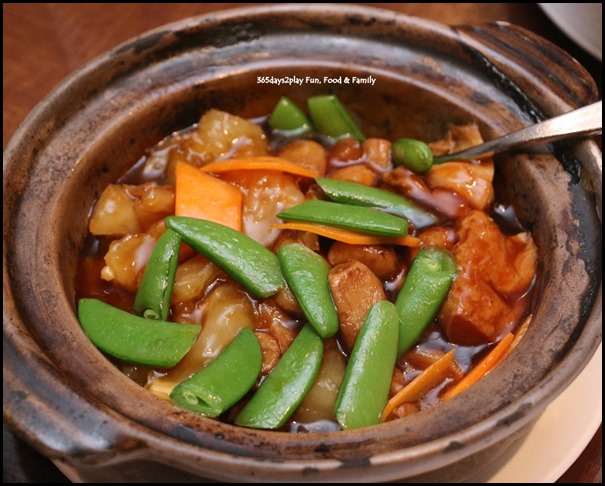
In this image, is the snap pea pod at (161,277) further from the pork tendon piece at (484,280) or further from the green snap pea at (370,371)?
the pork tendon piece at (484,280)

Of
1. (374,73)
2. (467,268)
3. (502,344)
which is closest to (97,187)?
(374,73)

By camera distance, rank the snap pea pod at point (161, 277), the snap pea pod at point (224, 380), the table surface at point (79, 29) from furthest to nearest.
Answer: the table surface at point (79, 29), the snap pea pod at point (161, 277), the snap pea pod at point (224, 380)

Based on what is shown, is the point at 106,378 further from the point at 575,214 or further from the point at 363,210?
the point at 575,214

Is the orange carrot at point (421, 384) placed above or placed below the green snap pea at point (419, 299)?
below

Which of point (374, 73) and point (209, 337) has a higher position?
point (374, 73)

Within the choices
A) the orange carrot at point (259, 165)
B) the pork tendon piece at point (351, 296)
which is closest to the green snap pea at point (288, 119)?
the orange carrot at point (259, 165)
